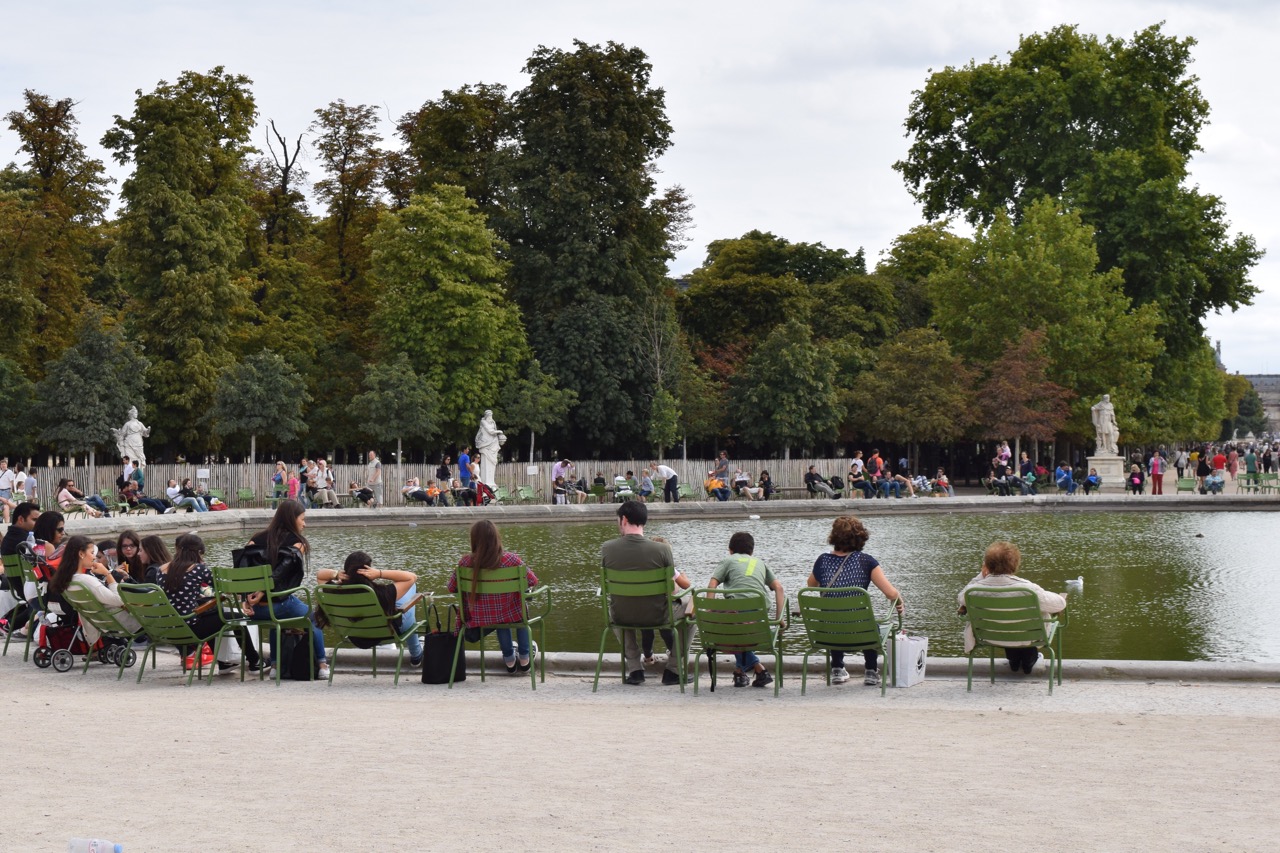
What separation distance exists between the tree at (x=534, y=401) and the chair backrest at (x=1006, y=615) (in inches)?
1339

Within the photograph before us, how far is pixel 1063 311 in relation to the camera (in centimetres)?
4772

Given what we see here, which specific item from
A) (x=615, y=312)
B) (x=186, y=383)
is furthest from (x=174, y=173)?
(x=615, y=312)

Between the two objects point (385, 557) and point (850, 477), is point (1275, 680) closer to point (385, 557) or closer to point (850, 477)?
point (385, 557)

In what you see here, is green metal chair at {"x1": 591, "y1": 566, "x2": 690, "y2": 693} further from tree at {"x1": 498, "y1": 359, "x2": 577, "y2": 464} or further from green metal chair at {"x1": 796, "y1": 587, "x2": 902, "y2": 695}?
tree at {"x1": 498, "y1": 359, "x2": 577, "y2": 464}

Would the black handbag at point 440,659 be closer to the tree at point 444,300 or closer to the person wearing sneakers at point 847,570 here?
the person wearing sneakers at point 847,570

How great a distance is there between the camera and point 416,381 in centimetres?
4144

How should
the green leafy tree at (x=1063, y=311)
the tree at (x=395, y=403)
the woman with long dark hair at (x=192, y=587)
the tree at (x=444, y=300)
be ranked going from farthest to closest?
the green leafy tree at (x=1063, y=311) → the tree at (x=444, y=300) → the tree at (x=395, y=403) → the woman with long dark hair at (x=192, y=587)

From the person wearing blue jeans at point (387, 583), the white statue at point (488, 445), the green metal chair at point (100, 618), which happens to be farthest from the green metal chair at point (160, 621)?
the white statue at point (488, 445)

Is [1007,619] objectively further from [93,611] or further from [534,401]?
[534,401]

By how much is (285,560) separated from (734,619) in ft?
10.8

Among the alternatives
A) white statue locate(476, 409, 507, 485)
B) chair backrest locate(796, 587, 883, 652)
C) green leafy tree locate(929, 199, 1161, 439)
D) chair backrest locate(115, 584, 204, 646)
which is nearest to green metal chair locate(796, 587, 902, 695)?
chair backrest locate(796, 587, 883, 652)

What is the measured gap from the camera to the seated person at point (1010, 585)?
1003 cm

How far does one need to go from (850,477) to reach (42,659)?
32263mm

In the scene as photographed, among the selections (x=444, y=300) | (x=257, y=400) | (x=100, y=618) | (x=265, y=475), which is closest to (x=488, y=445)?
(x=444, y=300)
